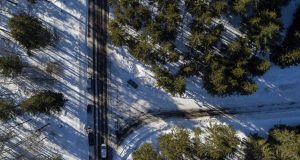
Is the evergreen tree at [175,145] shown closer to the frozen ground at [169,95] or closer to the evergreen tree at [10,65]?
the frozen ground at [169,95]

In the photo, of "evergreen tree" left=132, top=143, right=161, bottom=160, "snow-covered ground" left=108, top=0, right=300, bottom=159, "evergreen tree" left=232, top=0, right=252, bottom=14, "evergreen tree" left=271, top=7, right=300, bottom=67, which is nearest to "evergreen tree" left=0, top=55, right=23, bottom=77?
"snow-covered ground" left=108, top=0, right=300, bottom=159

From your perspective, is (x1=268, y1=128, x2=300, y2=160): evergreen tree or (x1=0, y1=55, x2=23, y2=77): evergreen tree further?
(x1=0, y1=55, x2=23, y2=77): evergreen tree


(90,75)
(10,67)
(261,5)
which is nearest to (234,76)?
(261,5)

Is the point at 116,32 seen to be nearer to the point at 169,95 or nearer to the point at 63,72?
the point at 63,72

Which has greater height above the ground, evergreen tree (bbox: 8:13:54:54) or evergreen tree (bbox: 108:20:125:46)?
evergreen tree (bbox: 108:20:125:46)

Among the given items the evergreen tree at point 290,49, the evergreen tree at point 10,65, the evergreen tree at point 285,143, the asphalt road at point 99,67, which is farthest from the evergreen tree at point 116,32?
the evergreen tree at point 285,143

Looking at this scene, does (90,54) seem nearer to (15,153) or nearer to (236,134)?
(15,153)

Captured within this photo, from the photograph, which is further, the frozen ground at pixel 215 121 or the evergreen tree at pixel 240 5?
the frozen ground at pixel 215 121

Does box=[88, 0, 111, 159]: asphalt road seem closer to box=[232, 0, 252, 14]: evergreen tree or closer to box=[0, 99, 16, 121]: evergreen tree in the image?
box=[0, 99, 16, 121]: evergreen tree
